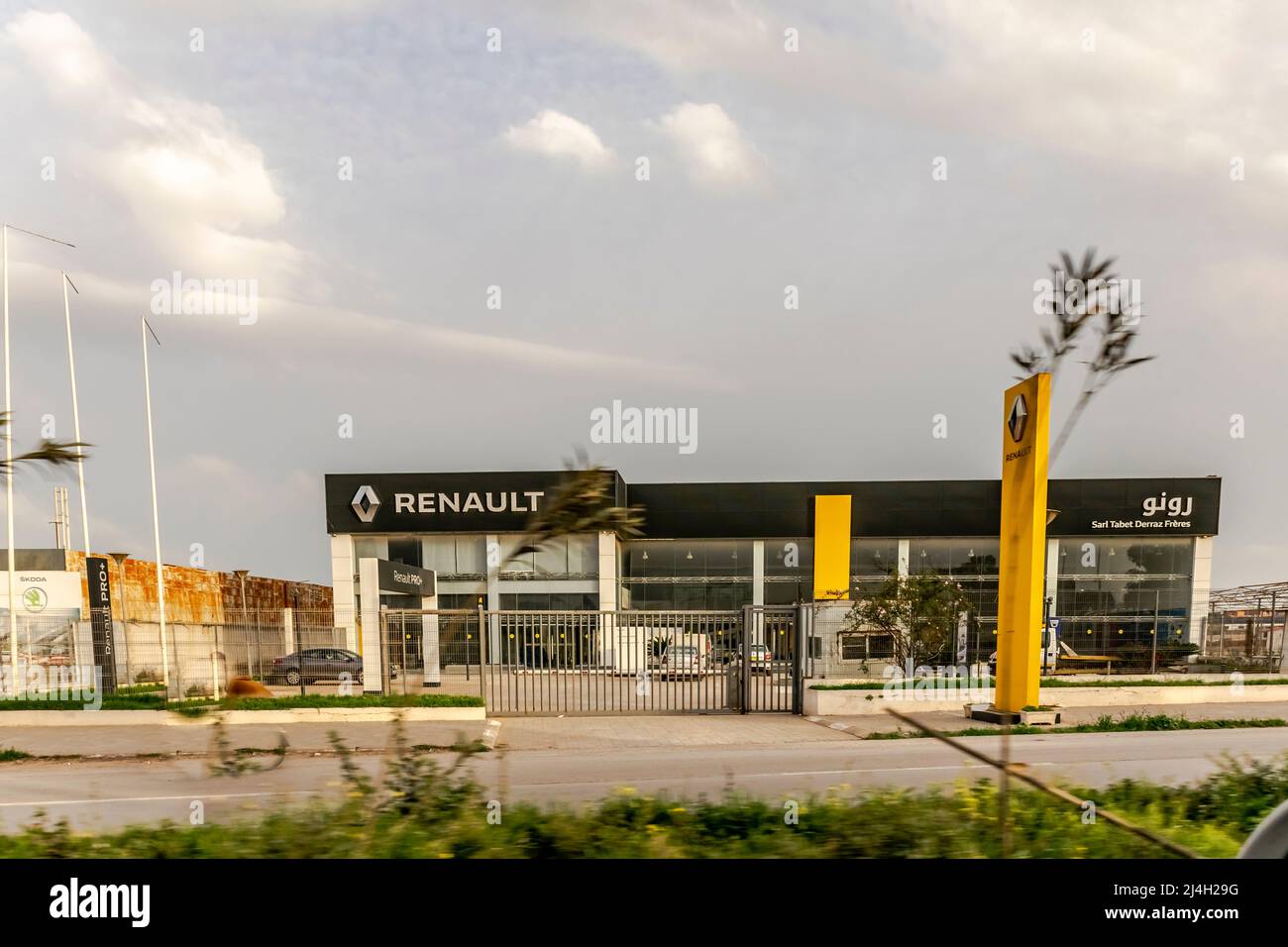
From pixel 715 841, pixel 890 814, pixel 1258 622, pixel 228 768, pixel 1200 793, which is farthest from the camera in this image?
pixel 1258 622

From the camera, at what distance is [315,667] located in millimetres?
22422

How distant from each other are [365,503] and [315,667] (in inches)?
640

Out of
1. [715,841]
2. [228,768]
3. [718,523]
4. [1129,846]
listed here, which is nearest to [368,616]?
[228,768]

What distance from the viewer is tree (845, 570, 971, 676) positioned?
71.8ft

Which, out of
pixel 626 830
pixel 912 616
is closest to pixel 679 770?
pixel 626 830

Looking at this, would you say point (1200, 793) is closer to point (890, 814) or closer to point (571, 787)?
point (890, 814)

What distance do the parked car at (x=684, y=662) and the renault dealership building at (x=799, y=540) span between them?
17279 mm

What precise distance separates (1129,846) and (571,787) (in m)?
7.65

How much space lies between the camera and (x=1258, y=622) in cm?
2539

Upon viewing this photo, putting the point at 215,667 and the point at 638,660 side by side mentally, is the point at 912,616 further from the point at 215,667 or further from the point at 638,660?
the point at 215,667

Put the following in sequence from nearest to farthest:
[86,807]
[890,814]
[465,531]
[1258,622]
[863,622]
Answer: [890,814], [86,807], [863,622], [1258,622], [465,531]

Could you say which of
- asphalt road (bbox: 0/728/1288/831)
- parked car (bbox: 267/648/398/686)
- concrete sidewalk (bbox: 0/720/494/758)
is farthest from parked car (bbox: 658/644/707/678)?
parked car (bbox: 267/648/398/686)

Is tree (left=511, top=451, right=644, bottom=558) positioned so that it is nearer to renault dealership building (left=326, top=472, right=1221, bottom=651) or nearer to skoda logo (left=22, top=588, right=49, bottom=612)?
renault dealership building (left=326, top=472, right=1221, bottom=651)
